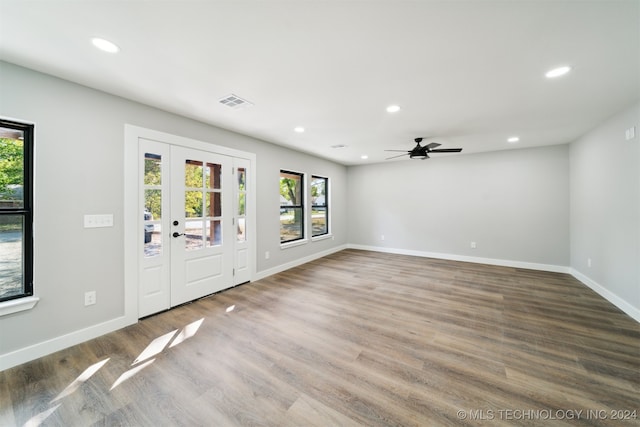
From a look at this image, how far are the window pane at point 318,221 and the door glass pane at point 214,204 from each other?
2.73 meters

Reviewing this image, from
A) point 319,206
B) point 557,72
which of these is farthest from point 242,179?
point 557,72

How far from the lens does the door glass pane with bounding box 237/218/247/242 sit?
4.09m

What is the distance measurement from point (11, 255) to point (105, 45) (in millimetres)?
1973

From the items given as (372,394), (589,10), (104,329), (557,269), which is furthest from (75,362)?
(557,269)

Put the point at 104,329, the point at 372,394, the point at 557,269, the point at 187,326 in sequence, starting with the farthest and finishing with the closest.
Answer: the point at 557,269
the point at 187,326
the point at 104,329
the point at 372,394

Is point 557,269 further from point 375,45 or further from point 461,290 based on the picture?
point 375,45

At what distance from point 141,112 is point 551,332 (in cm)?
521

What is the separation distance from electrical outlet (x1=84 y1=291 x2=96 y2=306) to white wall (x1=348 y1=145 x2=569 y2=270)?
591 cm

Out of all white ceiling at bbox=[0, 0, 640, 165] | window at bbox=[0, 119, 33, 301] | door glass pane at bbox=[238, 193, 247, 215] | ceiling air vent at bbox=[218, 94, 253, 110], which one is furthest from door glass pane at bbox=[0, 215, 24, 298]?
door glass pane at bbox=[238, 193, 247, 215]

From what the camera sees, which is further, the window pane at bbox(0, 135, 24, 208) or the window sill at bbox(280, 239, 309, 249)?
the window sill at bbox(280, 239, 309, 249)

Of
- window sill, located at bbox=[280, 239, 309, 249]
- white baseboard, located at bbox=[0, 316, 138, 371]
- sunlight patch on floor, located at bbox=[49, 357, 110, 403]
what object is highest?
window sill, located at bbox=[280, 239, 309, 249]

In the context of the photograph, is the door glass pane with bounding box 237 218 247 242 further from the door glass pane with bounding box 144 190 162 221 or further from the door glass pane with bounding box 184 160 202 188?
the door glass pane with bounding box 144 190 162 221

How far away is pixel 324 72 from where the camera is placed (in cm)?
221

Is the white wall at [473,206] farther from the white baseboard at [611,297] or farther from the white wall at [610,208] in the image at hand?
the white baseboard at [611,297]
